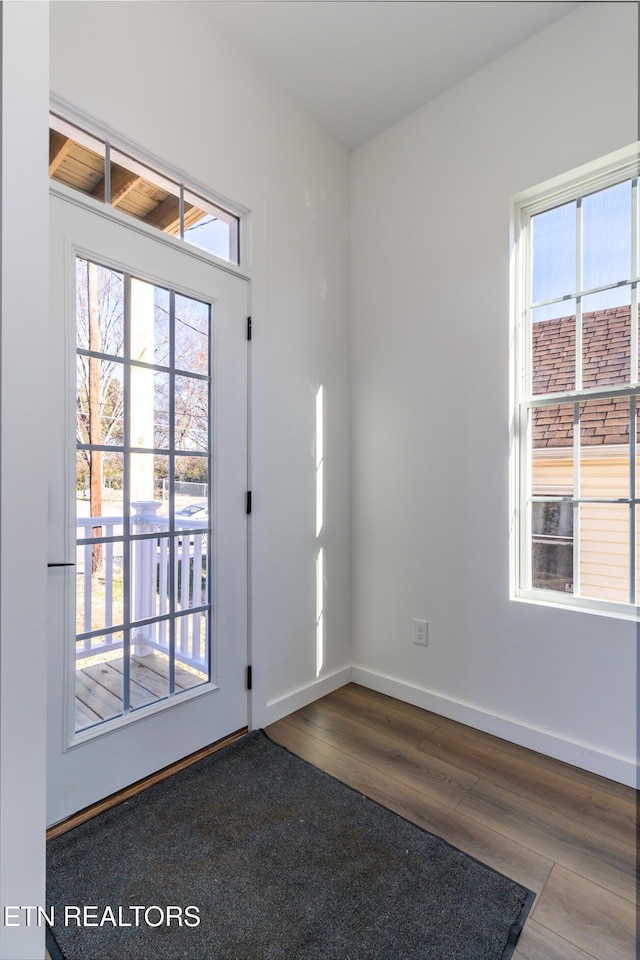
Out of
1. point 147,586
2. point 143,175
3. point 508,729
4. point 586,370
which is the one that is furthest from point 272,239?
point 508,729

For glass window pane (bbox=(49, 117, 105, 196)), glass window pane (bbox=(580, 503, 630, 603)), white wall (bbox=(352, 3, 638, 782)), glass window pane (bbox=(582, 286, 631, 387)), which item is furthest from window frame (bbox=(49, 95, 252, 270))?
glass window pane (bbox=(580, 503, 630, 603))

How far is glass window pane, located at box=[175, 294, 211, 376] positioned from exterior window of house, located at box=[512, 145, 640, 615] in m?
1.42

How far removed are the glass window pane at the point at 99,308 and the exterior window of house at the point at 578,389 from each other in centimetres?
172

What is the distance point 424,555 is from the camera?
241cm

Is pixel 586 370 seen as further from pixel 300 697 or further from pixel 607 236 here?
pixel 300 697

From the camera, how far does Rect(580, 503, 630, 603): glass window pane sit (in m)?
1.90

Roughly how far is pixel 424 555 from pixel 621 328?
135 centimetres

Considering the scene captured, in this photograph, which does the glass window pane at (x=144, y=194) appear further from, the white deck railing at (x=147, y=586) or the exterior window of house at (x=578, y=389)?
the exterior window of house at (x=578, y=389)

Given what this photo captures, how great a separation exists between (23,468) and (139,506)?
1.02m

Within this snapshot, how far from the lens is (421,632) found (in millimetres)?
2414

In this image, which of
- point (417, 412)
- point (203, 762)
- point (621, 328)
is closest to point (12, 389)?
point (203, 762)

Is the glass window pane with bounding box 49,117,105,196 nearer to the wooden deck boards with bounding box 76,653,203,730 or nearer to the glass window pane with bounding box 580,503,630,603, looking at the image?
the wooden deck boards with bounding box 76,653,203,730

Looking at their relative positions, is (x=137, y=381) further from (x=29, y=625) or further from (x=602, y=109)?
(x=602, y=109)

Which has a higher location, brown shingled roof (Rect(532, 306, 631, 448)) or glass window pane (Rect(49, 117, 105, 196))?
glass window pane (Rect(49, 117, 105, 196))
